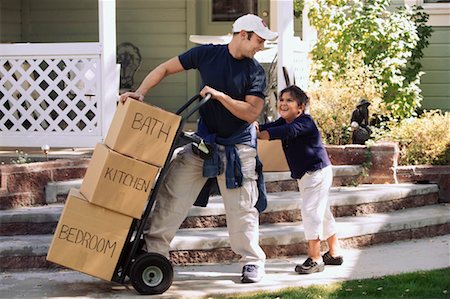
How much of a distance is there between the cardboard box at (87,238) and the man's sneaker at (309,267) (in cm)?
144

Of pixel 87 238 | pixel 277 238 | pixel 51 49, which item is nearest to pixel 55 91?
pixel 51 49

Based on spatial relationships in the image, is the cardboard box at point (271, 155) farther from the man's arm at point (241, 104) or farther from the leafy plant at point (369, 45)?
the leafy plant at point (369, 45)

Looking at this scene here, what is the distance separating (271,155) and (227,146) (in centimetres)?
121

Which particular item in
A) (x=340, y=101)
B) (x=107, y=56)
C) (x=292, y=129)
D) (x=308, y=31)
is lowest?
(x=292, y=129)

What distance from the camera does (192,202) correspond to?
19.9ft

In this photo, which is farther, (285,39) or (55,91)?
(285,39)

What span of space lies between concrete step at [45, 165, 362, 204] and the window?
448cm

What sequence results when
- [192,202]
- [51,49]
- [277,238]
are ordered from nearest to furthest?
[192,202]
[277,238]
[51,49]

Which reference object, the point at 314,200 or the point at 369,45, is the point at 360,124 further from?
the point at 314,200

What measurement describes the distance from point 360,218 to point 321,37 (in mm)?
3204

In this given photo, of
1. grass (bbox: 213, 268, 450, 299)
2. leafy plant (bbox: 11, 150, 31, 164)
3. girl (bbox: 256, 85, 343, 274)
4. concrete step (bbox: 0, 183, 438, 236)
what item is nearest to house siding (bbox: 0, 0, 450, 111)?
leafy plant (bbox: 11, 150, 31, 164)

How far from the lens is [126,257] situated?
19.4 feet

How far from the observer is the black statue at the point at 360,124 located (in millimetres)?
8719

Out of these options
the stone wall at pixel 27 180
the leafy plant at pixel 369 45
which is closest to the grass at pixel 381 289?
the stone wall at pixel 27 180
